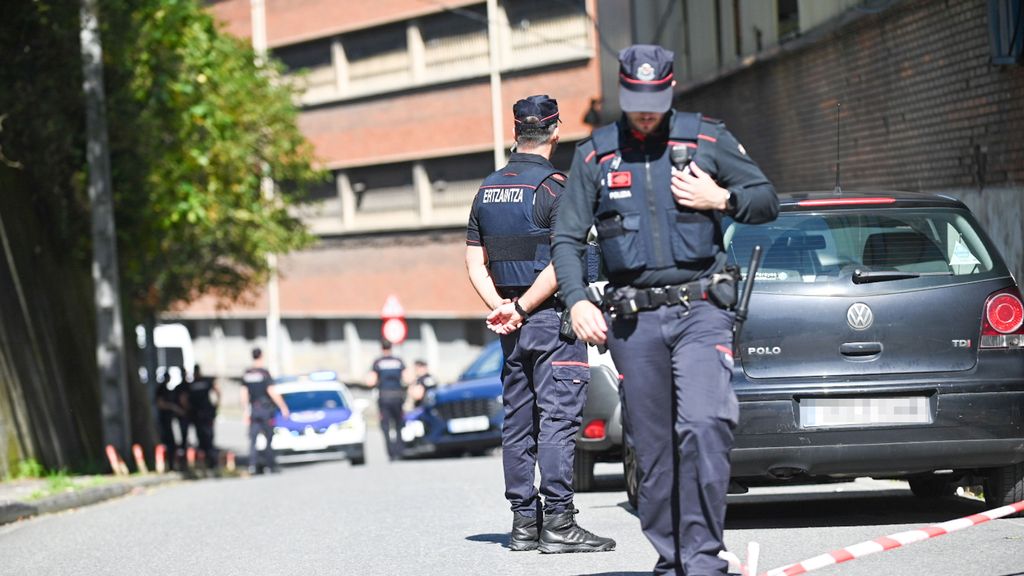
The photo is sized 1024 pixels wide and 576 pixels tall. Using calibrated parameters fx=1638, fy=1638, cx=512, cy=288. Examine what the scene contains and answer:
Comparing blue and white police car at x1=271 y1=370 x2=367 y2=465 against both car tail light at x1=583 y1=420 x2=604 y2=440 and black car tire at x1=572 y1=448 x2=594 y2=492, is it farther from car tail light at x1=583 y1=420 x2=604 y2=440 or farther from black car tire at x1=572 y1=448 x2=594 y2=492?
car tail light at x1=583 y1=420 x2=604 y2=440

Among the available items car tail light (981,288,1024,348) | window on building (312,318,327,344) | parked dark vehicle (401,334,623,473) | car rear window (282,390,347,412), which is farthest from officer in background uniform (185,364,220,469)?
car tail light (981,288,1024,348)

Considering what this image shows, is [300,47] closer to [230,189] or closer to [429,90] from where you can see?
[429,90]

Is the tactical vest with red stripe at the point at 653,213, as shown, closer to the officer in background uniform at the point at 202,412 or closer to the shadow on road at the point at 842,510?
the shadow on road at the point at 842,510

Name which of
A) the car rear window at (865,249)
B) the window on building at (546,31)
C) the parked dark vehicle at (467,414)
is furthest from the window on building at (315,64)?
the car rear window at (865,249)

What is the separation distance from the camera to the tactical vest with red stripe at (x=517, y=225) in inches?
301

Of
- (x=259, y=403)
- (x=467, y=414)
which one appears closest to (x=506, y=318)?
(x=467, y=414)

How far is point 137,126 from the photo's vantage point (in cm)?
2127

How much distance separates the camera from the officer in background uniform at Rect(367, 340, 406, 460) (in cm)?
2452

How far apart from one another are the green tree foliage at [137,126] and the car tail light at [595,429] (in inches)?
421

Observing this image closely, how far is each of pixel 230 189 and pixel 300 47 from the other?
1885 cm

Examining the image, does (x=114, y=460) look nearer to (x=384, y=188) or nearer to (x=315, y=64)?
(x=384, y=188)

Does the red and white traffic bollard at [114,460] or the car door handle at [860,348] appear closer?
the car door handle at [860,348]

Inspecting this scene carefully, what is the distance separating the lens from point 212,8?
166ft

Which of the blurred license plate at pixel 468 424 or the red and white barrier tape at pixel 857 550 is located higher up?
the red and white barrier tape at pixel 857 550
